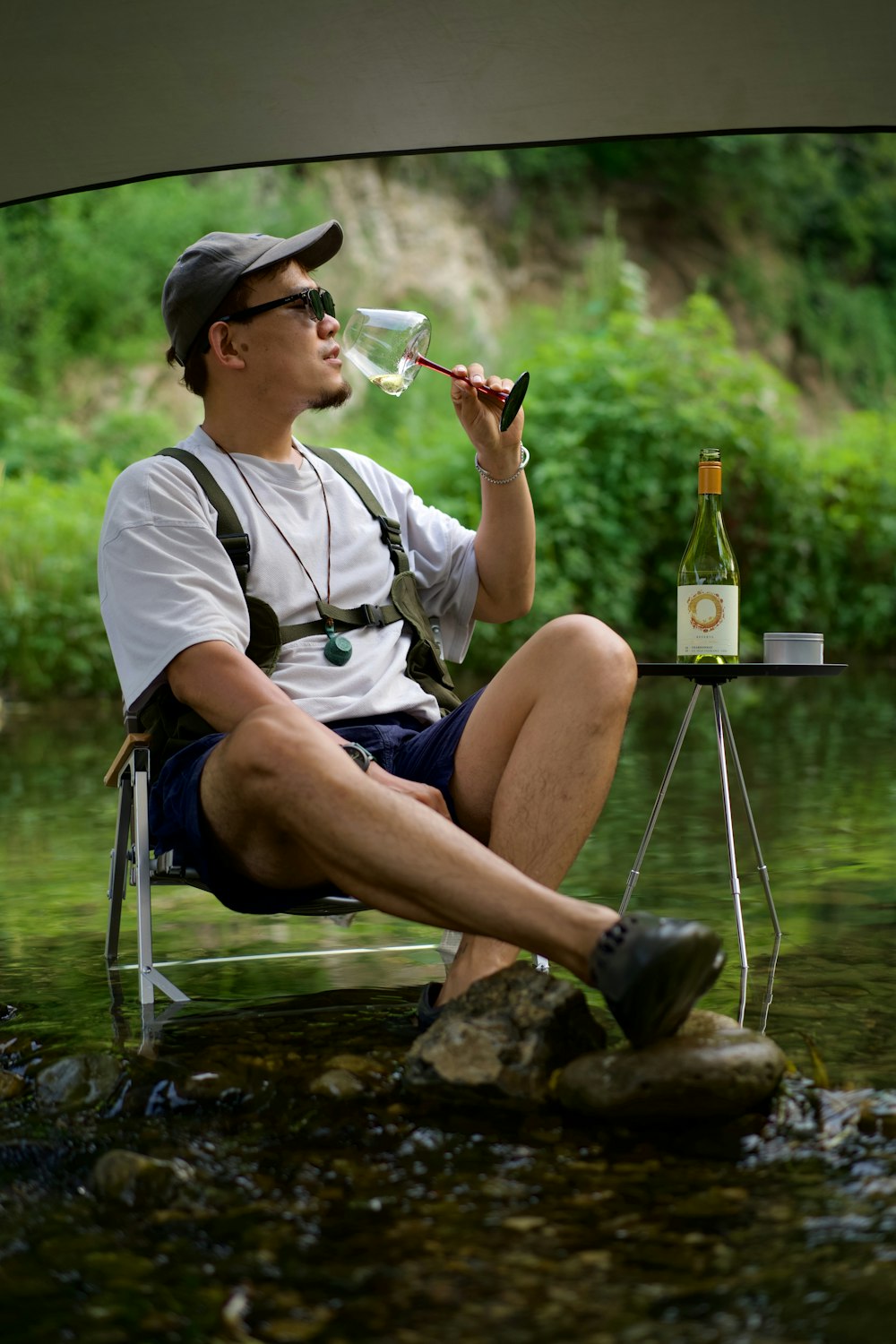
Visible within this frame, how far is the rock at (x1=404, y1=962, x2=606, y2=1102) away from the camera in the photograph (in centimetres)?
216

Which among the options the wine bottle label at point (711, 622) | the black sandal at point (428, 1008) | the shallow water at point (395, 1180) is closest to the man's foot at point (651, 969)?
the shallow water at point (395, 1180)

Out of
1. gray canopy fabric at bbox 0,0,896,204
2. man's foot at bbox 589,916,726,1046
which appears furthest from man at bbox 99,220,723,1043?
gray canopy fabric at bbox 0,0,896,204

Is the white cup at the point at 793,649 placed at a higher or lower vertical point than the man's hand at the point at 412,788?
higher

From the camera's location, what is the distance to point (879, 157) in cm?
2103

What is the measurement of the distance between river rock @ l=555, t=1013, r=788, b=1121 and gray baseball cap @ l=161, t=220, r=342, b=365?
157cm

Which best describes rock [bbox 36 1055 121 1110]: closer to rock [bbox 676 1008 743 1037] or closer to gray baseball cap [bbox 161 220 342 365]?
rock [bbox 676 1008 743 1037]

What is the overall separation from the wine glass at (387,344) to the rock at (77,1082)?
1330 millimetres

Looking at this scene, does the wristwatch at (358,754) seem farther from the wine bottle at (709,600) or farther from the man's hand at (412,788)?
the wine bottle at (709,600)

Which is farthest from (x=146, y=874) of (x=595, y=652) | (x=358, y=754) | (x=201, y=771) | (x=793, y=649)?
(x=793, y=649)

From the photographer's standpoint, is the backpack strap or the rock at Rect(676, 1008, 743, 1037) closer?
the rock at Rect(676, 1008, 743, 1037)

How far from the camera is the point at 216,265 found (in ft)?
9.46

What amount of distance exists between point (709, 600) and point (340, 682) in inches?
28.5

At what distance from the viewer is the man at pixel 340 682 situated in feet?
7.15

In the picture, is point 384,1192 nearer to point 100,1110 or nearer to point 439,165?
point 100,1110
